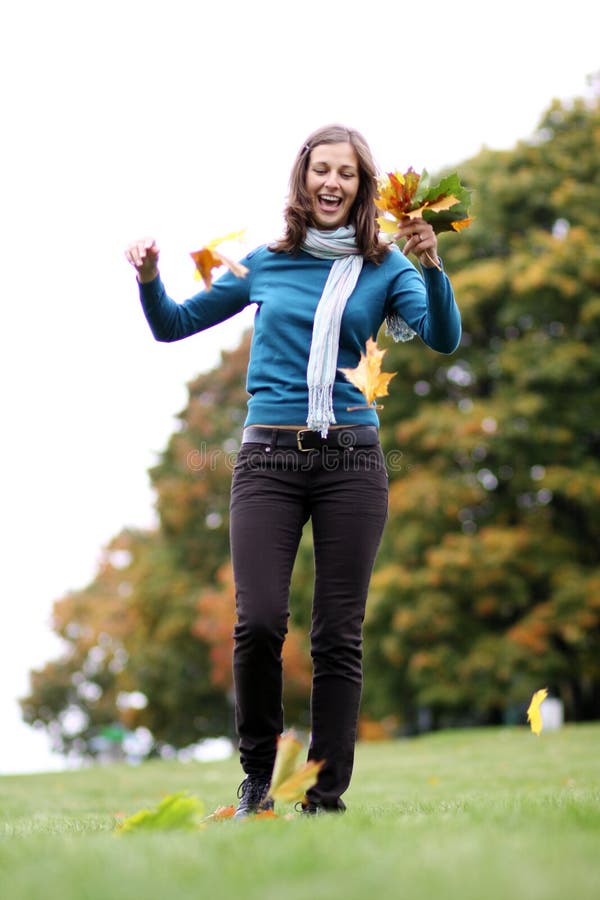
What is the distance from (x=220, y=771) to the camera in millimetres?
11781

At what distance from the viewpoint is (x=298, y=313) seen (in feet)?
12.9

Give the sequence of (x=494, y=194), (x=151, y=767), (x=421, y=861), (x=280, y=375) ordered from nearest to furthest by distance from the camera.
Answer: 1. (x=421, y=861)
2. (x=280, y=375)
3. (x=151, y=767)
4. (x=494, y=194)

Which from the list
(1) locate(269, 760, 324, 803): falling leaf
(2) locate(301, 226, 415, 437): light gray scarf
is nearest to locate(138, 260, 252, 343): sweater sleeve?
(2) locate(301, 226, 415, 437): light gray scarf

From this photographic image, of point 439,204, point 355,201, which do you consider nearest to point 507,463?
point 355,201

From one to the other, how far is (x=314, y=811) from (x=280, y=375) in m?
1.41

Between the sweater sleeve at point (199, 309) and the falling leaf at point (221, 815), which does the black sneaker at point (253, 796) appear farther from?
the sweater sleeve at point (199, 309)

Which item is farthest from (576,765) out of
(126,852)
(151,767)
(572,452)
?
(572,452)

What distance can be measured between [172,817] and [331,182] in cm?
214

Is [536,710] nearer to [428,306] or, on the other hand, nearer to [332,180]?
[428,306]

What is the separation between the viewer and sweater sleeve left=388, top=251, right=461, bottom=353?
3.86 meters

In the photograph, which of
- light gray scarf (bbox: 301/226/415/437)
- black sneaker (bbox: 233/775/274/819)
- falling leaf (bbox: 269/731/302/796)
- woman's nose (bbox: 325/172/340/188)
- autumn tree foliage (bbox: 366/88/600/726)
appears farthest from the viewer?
autumn tree foliage (bbox: 366/88/600/726)

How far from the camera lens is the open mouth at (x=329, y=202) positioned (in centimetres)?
406

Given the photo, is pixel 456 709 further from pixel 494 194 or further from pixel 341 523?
pixel 341 523

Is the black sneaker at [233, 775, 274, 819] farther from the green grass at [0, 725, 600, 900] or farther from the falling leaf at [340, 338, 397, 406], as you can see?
the falling leaf at [340, 338, 397, 406]
